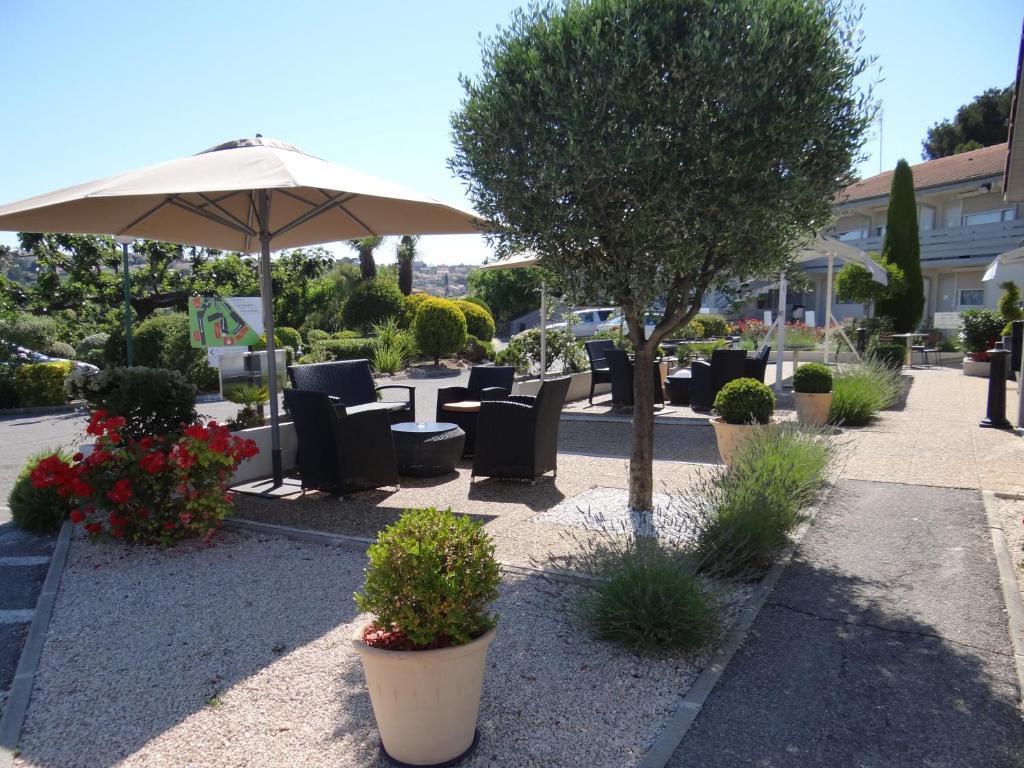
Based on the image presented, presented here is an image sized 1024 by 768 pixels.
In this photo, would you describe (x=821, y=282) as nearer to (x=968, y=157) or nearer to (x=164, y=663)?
(x=968, y=157)

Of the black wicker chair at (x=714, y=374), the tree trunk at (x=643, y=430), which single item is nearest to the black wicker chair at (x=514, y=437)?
the tree trunk at (x=643, y=430)

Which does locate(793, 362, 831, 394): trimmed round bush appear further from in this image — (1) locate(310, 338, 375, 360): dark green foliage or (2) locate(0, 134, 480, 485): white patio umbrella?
(1) locate(310, 338, 375, 360): dark green foliage

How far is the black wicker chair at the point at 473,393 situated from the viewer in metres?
7.64

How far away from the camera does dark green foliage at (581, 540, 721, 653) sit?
132 inches

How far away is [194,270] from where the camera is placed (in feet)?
70.0

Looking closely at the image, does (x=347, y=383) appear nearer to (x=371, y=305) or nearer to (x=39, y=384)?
(x=39, y=384)

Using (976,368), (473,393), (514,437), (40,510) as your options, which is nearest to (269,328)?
(40,510)

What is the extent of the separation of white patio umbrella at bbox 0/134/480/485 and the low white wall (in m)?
0.41

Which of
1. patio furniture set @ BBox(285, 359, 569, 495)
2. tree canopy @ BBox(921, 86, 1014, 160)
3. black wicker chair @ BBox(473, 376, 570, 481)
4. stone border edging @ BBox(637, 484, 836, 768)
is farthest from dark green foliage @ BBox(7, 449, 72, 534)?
tree canopy @ BBox(921, 86, 1014, 160)

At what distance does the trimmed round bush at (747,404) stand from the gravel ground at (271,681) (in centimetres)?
310

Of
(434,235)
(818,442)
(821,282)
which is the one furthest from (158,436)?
(821,282)

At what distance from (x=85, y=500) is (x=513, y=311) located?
4034 cm

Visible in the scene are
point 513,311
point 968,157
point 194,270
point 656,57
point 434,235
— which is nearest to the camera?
point 656,57

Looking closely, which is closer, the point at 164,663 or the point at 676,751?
the point at 676,751
